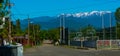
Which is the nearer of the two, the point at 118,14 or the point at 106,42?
the point at 106,42

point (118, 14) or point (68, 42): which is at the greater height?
point (118, 14)

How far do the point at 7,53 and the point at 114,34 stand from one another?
249 feet

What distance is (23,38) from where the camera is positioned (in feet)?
333

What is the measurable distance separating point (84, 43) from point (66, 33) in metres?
32.3

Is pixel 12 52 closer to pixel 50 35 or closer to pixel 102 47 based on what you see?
pixel 102 47

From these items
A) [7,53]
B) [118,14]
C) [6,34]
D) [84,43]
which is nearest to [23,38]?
[84,43]

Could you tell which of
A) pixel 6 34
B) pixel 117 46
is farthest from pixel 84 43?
pixel 6 34

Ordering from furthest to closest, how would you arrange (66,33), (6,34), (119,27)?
(66,33) → (119,27) → (6,34)

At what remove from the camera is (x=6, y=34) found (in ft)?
184

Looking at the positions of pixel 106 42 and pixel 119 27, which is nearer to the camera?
pixel 106 42

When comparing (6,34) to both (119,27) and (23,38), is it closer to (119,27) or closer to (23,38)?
(23,38)

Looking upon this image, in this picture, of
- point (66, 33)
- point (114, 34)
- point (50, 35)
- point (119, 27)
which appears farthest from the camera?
point (50, 35)

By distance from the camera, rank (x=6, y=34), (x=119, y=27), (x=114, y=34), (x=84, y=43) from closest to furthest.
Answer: (x=6, y=34)
(x=84, y=43)
(x=114, y=34)
(x=119, y=27)

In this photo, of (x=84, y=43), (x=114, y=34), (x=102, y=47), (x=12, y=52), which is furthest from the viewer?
(x=114, y=34)
